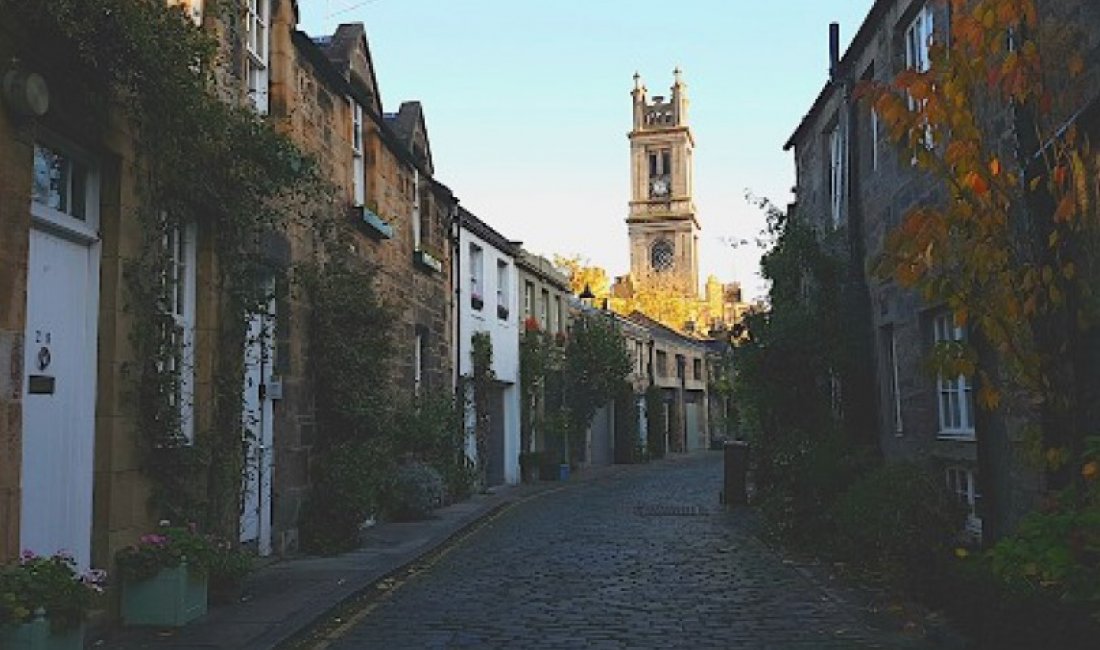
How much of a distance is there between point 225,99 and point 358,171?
5025 millimetres

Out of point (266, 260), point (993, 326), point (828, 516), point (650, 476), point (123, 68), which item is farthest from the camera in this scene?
point (650, 476)

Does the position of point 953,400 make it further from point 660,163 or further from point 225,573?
point 660,163

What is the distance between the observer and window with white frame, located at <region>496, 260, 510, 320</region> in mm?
24391

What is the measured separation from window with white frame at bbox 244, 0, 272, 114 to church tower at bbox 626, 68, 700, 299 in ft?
272

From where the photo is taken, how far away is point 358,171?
568 inches

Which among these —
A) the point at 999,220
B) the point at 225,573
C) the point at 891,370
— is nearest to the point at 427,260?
the point at 891,370

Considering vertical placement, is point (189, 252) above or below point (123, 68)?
below

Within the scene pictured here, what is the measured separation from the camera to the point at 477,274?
22812 mm

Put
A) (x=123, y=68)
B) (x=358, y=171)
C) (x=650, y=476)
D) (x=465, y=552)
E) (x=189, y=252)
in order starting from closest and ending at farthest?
(x=123, y=68) < (x=189, y=252) < (x=465, y=552) < (x=358, y=171) < (x=650, y=476)

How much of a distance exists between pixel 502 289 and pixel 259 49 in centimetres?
1441

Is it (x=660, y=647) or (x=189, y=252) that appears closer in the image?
(x=660, y=647)

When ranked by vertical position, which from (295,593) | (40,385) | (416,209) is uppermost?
(416,209)

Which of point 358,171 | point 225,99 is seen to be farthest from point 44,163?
point 358,171

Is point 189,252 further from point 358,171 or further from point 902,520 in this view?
point 902,520
